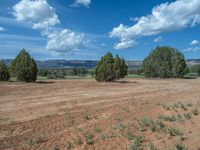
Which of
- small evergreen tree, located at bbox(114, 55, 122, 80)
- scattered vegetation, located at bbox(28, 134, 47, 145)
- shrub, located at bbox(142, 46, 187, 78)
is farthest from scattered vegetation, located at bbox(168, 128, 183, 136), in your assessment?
shrub, located at bbox(142, 46, 187, 78)

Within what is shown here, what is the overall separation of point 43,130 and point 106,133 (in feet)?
7.25

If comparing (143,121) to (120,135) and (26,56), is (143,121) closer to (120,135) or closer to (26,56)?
(120,135)

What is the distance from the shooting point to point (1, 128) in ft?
29.8

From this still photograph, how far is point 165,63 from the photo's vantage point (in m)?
60.6

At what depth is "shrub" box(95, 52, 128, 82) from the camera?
4150cm

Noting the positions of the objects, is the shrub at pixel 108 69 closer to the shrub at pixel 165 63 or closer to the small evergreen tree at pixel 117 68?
the small evergreen tree at pixel 117 68

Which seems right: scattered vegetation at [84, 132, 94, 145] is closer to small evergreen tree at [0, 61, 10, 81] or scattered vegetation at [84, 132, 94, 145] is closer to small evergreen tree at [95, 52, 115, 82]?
small evergreen tree at [0, 61, 10, 81]

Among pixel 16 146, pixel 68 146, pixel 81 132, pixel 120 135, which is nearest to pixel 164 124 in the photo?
pixel 120 135

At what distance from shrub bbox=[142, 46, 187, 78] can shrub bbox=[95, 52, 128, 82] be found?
21.2m

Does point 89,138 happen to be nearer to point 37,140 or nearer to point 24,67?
point 37,140

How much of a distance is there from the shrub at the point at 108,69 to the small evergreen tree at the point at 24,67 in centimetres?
1064

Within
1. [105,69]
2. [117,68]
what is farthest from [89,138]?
[117,68]

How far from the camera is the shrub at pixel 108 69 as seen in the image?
41.5 meters

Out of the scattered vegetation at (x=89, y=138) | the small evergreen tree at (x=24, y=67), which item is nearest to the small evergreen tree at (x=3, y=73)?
the small evergreen tree at (x=24, y=67)
